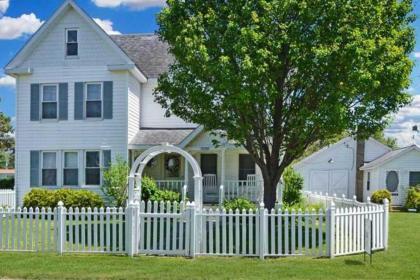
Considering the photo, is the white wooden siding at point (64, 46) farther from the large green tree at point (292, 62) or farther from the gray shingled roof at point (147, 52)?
the large green tree at point (292, 62)

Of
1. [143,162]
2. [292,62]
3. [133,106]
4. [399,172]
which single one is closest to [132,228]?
[143,162]

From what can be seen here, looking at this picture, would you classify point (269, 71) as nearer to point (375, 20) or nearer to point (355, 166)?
point (375, 20)

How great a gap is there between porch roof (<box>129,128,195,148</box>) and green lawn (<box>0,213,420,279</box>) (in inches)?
464

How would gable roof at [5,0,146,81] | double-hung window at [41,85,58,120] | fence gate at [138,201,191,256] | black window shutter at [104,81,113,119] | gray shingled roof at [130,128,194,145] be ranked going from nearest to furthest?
fence gate at [138,201,191,256] → gable roof at [5,0,146,81] → black window shutter at [104,81,113,119] → double-hung window at [41,85,58,120] → gray shingled roof at [130,128,194,145]

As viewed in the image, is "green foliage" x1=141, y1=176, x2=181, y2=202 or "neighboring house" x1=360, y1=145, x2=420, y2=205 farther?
"neighboring house" x1=360, y1=145, x2=420, y2=205

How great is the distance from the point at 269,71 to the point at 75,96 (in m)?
12.5

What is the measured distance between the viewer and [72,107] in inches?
914

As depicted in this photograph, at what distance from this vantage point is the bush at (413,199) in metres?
29.0

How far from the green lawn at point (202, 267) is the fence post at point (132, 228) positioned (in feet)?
1.00

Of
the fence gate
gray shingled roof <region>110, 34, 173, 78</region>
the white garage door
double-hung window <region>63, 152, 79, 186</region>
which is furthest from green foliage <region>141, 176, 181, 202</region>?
the white garage door

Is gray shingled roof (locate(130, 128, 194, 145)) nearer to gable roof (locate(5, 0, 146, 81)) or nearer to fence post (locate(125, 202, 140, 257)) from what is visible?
gable roof (locate(5, 0, 146, 81))

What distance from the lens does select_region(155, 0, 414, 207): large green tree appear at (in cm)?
1284

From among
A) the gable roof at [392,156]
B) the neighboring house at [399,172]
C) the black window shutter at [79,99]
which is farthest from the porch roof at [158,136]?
the neighboring house at [399,172]

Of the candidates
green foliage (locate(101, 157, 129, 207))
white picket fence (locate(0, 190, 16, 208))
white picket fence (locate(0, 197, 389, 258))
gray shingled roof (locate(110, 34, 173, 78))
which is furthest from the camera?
gray shingled roof (locate(110, 34, 173, 78))
